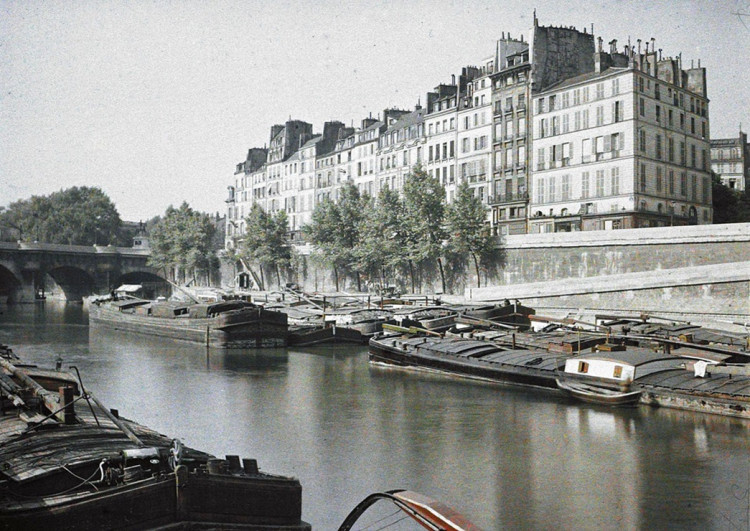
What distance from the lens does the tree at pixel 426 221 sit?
51.8 m

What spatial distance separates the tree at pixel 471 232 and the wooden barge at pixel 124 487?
39589mm

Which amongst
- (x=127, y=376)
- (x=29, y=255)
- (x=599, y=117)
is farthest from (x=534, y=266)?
(x=29, y=255)

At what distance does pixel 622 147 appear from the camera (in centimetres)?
4541

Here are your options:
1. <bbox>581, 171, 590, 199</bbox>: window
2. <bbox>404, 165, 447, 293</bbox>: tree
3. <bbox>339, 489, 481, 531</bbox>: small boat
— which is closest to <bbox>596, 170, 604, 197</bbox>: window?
<bbox>581, 171, 590, 199</bbox>: window

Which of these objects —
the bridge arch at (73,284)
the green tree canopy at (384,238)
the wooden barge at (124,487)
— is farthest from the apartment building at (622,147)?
the bridge arch at (73,284)

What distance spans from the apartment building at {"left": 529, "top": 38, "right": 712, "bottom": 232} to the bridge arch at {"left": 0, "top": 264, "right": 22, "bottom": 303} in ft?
164

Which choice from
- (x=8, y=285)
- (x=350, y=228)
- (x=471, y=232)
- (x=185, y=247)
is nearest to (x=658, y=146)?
(x=471, y=232)

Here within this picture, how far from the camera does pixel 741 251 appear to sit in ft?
112

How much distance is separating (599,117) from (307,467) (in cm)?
3838

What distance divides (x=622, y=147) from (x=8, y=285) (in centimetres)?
5949

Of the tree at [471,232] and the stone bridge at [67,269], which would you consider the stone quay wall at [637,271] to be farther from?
the stone bridge at [67,269]

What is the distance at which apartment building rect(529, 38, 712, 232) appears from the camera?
45.1 metres

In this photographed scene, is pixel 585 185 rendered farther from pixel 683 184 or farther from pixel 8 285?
pixel 8 285

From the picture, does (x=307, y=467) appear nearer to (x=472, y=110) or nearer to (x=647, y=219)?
(x=647, y=219)
